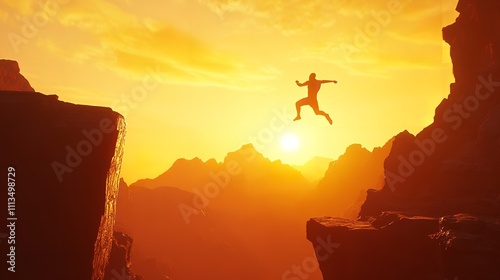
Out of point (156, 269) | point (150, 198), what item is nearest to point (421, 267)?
point (156, 269)

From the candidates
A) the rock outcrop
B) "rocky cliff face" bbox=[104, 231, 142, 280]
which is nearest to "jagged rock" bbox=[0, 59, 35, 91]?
"rocky cliff face" bbox=[104, 231, 142, 280]

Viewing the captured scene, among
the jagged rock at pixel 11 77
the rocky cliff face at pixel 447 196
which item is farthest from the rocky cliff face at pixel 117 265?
the jagged rock at pixel 11 77

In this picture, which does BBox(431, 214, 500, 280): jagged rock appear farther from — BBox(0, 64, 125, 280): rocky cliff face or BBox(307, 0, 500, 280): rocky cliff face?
BBox(0, 64, 125, 280): rocky cliff face

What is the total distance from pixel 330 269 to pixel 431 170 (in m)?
17.4

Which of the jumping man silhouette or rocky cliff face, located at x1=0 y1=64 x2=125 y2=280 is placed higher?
the jumping man silhouette

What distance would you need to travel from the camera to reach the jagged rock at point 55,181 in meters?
17.4

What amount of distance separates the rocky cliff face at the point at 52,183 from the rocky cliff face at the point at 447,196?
17.3m

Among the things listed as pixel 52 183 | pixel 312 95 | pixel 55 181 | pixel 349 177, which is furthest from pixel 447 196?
pixel 349 177

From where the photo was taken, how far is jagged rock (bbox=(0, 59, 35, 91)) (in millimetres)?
65500

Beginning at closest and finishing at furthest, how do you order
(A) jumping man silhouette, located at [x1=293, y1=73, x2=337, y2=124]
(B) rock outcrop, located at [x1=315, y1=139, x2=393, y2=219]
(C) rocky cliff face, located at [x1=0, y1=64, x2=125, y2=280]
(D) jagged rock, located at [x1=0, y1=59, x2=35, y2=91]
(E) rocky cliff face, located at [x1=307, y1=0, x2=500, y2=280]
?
(C) rocky cliff face, located at [x1=0, y1=64, x2=125, y2=280] < (A) jumping man silhouette, located at [x1=293, y1=73, x2=337, y2=124] < (E) rocky cliff face, located at [x1=307, y1=0, x2=500, y2=280] < (D) jagged rock, located at [x1=0, y1=59, x2=35, y2=91] < (B) rock outcrop, located at [x1=315, y1=139, x2=393, y2=219]

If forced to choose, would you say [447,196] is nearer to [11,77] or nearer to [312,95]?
[312,95]

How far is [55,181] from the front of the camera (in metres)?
18.0

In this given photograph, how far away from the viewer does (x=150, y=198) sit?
412ft

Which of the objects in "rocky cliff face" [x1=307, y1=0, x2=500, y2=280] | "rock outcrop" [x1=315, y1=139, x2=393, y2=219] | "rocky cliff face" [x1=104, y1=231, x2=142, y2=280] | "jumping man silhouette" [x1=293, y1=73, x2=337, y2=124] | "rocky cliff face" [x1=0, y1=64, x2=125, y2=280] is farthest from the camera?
"rock outcrop" [x1=315, y1=139, x2=393, y2=219]
